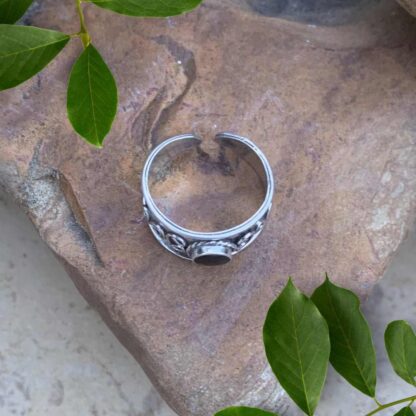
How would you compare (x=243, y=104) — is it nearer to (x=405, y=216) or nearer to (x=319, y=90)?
(x=319, y=90)

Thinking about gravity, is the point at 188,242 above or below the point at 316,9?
below

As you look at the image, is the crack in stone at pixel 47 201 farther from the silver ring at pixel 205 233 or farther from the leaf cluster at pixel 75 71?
the leaf cluster at pixel 75 71

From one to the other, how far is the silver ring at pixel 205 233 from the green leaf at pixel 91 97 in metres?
0.20

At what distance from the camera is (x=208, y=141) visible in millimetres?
882

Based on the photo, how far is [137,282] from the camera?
845 mm

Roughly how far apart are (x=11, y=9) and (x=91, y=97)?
0.43 feet

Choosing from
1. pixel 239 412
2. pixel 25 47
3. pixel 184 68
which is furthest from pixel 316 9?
pixel 239 412

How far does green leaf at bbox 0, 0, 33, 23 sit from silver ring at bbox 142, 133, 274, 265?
0.76ft

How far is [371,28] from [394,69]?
0.07 metres

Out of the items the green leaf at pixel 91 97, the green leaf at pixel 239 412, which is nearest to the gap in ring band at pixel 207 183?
the green leaf at pixel 91 97

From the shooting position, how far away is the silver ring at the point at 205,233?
0.80 meters

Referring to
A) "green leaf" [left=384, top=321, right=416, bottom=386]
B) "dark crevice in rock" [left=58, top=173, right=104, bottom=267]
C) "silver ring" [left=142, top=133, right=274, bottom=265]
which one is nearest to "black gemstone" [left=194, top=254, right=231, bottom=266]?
"silver ring" [left=142, top=133, right=274, bottom=265]

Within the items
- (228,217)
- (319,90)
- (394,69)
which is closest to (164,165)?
(228,217)

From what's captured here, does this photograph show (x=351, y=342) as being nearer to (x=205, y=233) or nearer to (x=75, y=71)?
(x=205, y=233)
